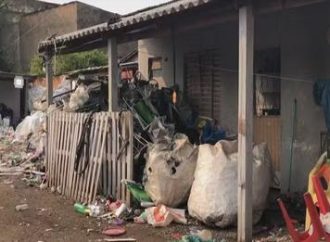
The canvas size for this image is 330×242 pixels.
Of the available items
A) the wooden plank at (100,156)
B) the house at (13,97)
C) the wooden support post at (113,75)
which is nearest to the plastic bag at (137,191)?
the wooden plank at (100,156)

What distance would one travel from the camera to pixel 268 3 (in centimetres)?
607

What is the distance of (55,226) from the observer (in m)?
7.21

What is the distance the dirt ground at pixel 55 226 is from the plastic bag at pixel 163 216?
10 centimetres

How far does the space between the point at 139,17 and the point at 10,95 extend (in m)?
19.2

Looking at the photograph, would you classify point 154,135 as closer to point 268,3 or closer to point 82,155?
point 82,155

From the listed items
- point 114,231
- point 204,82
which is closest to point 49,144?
point 204,82

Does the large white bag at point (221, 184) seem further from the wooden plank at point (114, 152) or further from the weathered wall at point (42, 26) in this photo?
the weathered wall at point (42, 26)

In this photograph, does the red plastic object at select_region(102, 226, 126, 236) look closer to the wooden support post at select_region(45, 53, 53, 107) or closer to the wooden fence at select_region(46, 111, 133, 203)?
the wooden fence at select_region(46, 111, 133, 203)

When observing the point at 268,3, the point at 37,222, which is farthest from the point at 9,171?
the point at 268,3

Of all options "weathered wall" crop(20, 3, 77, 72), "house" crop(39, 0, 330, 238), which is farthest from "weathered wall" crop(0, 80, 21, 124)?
"house" crop(39, 0, 330, 238)

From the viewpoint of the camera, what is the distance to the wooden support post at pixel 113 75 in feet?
29.5

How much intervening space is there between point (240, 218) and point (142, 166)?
2.32 m

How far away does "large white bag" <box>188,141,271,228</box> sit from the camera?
6.68m

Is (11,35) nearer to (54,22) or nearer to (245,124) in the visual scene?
(54,22)
